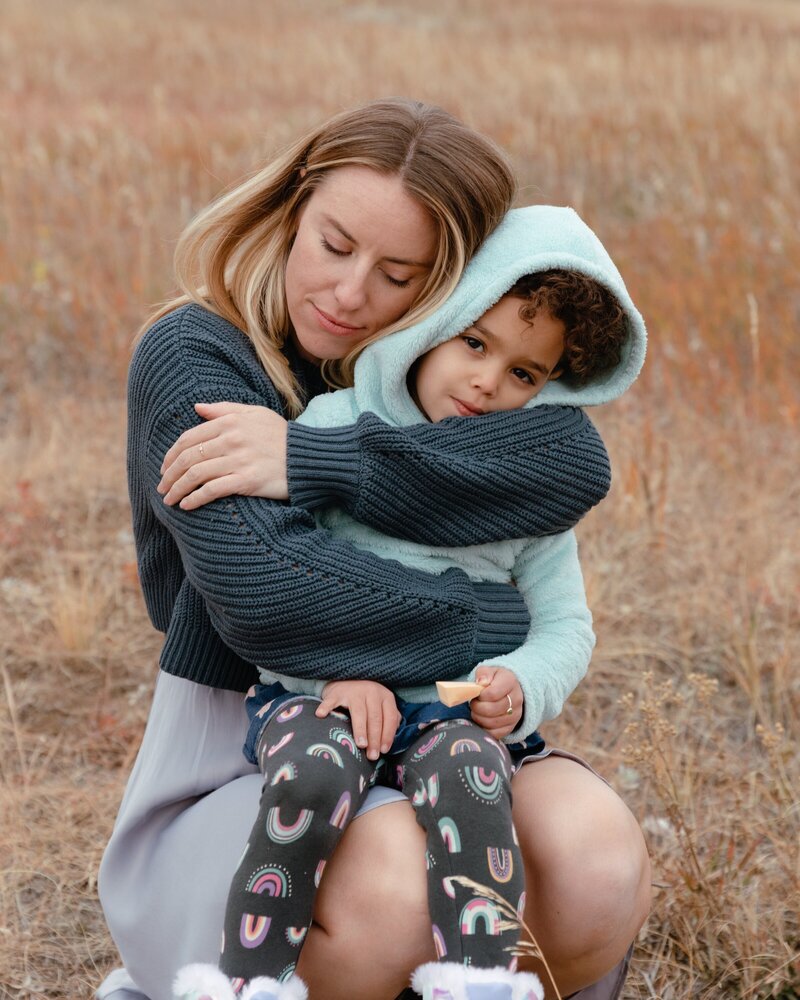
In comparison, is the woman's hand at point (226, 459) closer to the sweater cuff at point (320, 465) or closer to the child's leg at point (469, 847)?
the sweater cuff at point (320, 465)

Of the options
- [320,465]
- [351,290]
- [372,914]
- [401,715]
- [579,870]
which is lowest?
[372,914]

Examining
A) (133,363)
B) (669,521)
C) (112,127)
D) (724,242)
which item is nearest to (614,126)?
(724,242)

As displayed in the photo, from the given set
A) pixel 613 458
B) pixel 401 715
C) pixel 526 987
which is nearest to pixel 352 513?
pixel 401 715

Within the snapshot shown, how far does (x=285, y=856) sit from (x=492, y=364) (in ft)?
2.81

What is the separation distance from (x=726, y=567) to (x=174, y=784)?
2.16 m

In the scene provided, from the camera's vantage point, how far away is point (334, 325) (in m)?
2.10

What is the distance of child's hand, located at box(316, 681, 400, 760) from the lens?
6.09 feet

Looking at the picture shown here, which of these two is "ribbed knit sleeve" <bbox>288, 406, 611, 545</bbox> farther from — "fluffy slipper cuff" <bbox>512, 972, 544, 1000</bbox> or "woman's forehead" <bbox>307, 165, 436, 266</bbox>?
"fluffy slipper cuff" <bbox>512, 972, 544, 1000</bbox>

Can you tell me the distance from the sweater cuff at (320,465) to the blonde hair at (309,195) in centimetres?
20

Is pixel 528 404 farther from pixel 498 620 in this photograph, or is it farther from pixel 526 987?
pixel 526 987

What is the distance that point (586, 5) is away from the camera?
1761 centimetres

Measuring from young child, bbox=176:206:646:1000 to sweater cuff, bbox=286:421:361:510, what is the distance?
0.24 feet

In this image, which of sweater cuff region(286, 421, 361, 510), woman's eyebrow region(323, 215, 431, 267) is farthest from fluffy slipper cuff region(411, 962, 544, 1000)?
woman's eyebrow region(323, 215, 431, 267)

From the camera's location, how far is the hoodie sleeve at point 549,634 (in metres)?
1.95
